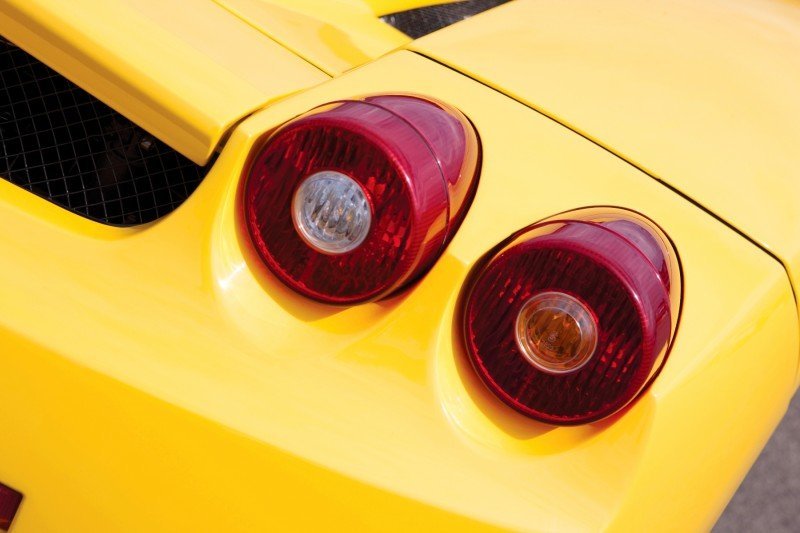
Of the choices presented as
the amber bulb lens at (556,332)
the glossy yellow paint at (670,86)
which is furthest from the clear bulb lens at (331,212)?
the glossy yellow paint at (670,86)

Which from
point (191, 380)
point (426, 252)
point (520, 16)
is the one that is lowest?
point (191, 380)

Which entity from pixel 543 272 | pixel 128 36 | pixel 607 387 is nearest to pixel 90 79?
pixel 128 36

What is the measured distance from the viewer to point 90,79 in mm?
1308

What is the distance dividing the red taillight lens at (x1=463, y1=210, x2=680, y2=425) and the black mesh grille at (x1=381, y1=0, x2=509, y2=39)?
109cm

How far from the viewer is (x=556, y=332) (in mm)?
1166

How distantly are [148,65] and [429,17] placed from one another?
111 centimetres

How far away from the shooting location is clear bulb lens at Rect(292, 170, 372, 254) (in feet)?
3.83

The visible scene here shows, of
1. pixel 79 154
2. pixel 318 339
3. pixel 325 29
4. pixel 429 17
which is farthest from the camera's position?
pixel 429 17

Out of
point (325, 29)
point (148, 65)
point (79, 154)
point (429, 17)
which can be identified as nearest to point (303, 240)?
point (148, 65)

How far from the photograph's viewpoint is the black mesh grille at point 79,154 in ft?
4.77

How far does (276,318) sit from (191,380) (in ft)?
0.46

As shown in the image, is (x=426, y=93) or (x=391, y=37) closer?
(x=426, y=93)

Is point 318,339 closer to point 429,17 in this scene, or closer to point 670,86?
point 670,86

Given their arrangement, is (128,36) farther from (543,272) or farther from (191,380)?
(543,272)
